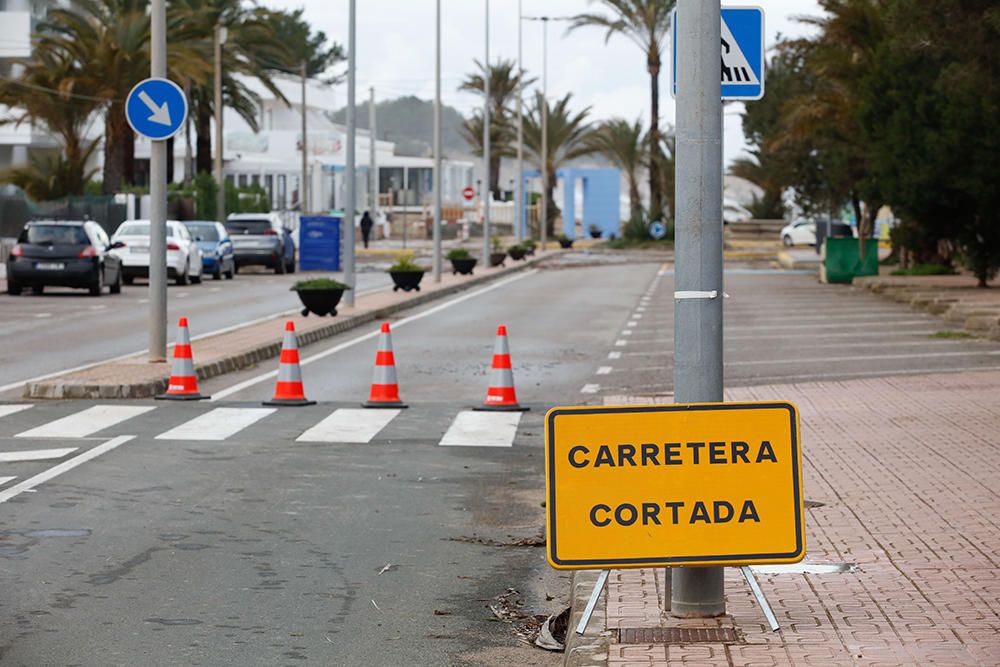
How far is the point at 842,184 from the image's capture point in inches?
1834

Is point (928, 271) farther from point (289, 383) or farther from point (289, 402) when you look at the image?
point (289, 402)

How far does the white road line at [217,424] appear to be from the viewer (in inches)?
557

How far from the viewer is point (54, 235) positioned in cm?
3588

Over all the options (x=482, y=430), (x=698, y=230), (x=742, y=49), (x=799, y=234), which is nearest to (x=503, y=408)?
(x=482, y=430)

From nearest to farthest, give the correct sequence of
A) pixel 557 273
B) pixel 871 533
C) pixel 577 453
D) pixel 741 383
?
A: pixel 577 453
pixel 871 533
pixel 741 383
pixel 557 273

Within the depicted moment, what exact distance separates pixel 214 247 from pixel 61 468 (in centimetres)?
3387

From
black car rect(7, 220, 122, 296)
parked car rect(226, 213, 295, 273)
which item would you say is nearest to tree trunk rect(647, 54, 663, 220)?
parked car rect(226, 213, 295, 273)

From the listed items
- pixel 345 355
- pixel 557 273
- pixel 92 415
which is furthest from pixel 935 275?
pixel 92 415

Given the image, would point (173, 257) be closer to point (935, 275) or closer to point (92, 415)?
point (935, 275)

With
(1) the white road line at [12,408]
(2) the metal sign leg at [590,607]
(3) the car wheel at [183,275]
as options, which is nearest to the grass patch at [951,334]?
(1) the white road line at [12,408]

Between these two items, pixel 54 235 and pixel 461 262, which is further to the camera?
pixel 461 262

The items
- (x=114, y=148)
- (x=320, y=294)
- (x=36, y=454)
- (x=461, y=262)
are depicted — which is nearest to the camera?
(x=36, y=454)

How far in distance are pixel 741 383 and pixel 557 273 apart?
112 ft

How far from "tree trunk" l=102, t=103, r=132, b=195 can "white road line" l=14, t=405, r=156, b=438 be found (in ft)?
127
